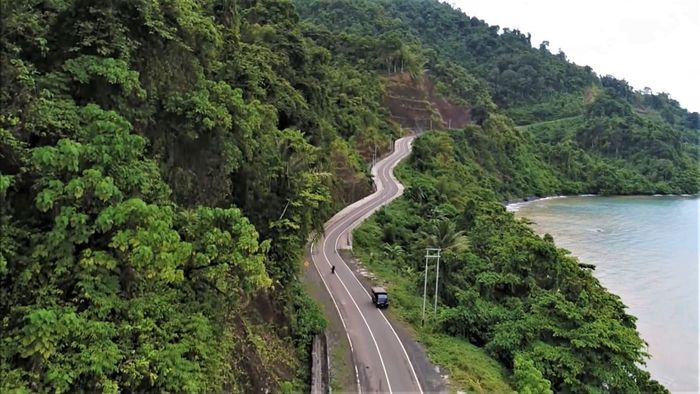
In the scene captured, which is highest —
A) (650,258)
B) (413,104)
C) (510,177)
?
(413,104)

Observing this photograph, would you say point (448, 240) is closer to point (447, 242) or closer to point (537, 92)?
point (447, 242)

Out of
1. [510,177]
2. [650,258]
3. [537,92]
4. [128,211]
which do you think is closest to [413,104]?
[510,177]

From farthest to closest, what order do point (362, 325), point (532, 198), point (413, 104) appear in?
point (532, 198), point (413, 104), point (362, 325)

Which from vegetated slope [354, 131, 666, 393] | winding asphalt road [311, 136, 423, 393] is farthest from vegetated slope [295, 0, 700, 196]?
winding asphalt road [311, 136, 423, 393]

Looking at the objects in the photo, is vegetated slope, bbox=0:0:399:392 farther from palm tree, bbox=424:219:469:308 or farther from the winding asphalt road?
palm tree, bbox=424:219:469:308

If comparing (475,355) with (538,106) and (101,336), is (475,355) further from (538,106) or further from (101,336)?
(538,106)

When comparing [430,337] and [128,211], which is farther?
[430,337]
